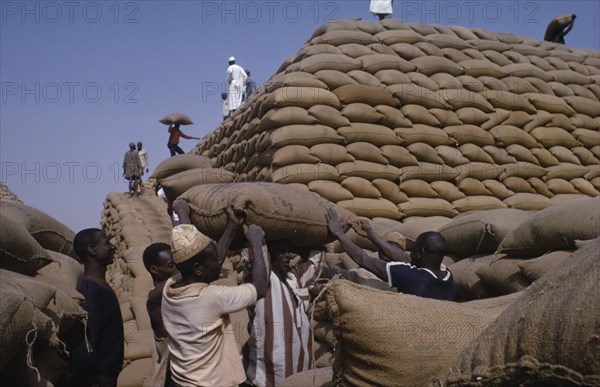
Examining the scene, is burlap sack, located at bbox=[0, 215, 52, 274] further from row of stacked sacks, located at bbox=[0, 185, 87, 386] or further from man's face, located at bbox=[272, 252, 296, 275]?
man's face, located at bbox=[272, 252, 296, 275]

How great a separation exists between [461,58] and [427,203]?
176 cm

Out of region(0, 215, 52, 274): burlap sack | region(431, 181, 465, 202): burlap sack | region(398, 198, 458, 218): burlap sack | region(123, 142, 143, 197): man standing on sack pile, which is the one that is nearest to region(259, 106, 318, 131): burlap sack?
region(398, 198, 458, 218): burlap sack

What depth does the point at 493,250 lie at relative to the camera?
352 centimetres

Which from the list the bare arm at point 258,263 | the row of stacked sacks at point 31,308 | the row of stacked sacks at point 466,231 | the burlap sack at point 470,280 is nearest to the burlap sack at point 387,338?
the bare arm at point 258,263

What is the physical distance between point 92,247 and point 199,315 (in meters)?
0.91

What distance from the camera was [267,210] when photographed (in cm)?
315

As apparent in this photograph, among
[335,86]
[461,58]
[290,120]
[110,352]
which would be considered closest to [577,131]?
[461,58]

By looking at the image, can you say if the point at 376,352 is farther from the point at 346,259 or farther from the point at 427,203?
the point at 427,203

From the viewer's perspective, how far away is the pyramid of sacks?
491 cm

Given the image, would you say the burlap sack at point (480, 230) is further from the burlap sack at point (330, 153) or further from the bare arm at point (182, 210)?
the bare arm at point (182, 210)

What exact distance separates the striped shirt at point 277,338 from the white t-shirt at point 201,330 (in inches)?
24.3

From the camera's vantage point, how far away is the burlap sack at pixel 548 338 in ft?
3.41

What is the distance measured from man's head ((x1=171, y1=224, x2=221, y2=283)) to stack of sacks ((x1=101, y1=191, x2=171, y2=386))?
6.41 feet

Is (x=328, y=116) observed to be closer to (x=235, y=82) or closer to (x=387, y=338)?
(x=387, y=338)
